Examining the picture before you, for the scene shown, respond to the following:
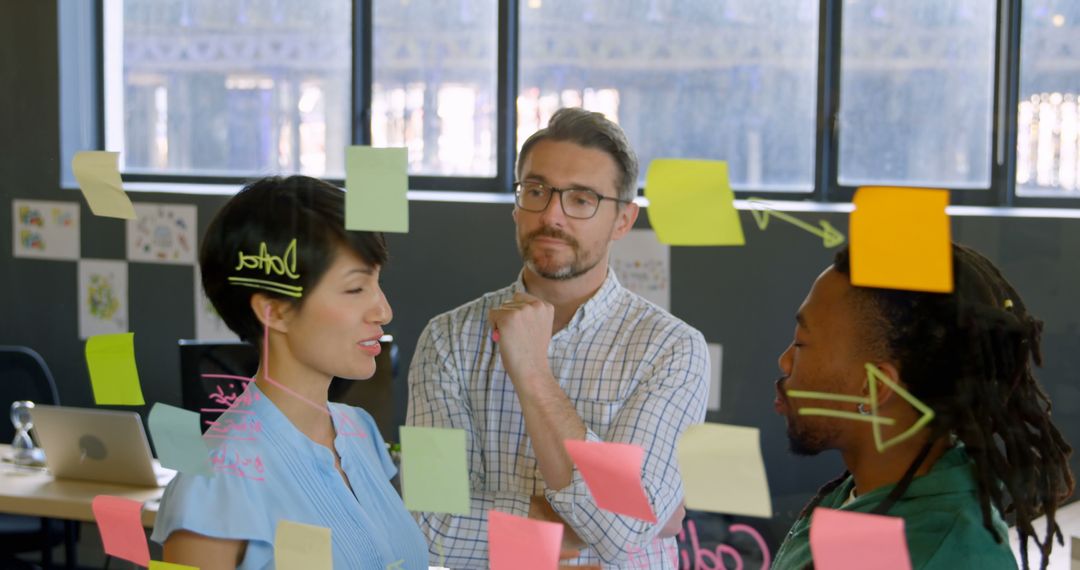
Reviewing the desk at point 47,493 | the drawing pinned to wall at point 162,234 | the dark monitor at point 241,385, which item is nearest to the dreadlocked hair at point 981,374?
the dark monitor at point 241,385

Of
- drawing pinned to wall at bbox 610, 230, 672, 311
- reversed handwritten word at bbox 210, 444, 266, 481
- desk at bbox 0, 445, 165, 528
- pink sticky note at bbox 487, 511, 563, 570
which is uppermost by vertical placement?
drawing pinned to wall at bbox 610, 230, 672, 311

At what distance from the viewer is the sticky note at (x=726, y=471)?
91 centimetres

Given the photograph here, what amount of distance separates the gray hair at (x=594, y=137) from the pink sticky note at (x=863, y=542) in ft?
1.13

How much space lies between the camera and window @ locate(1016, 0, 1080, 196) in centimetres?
114

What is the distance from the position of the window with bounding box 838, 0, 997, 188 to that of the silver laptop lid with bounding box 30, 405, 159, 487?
116 cm

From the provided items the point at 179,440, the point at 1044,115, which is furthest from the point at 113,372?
the point at 1044,115

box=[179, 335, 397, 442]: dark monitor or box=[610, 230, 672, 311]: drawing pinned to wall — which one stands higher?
box=[610, 230, 672, 311]: drawing pinned to wall

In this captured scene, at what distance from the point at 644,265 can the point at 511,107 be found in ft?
0.88

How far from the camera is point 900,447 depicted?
36.0 inches

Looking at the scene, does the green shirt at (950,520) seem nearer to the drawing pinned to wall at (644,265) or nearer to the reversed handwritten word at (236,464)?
the drawing pinned to wall at (644,265)

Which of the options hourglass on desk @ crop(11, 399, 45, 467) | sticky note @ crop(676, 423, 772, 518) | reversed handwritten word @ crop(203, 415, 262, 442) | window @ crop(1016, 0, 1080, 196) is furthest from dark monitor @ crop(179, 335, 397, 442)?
hourglass on desk @ crop(11, 399, 45, 467)

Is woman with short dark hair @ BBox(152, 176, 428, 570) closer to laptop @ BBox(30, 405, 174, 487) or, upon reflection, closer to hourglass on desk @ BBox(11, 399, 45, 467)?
laptop @ BBox(30, 405, 174, 487)

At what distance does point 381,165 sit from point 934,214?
0.51 m

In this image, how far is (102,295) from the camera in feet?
5.36
